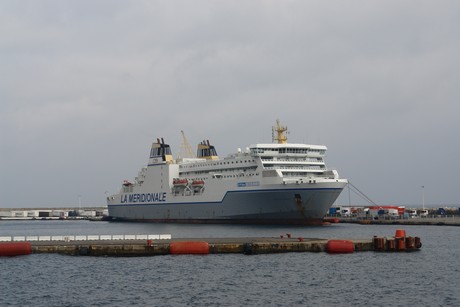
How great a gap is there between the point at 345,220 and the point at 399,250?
56.8 m

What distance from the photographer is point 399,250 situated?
161 feet

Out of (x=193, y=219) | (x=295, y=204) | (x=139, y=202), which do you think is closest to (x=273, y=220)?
(x=295, y=204)

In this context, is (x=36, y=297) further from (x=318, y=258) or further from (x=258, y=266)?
(x=318, y=258)

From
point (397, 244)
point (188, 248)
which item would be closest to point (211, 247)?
point (188, 248)

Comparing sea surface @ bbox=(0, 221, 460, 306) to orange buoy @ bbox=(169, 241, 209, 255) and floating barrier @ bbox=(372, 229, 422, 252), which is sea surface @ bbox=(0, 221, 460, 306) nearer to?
orange buoy @ bbox=(169, 241, 209, 255)

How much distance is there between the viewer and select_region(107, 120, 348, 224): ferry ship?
270 ft

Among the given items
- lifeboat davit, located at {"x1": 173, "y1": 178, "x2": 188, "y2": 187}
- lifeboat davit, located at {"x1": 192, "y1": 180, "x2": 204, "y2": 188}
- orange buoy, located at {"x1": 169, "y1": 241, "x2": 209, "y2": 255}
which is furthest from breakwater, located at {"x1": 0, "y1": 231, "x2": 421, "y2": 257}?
lifeboat davit, located at {"x1": 173, "y1": 178, "x2": 188, "y2": 187}

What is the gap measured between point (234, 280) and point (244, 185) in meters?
50.2

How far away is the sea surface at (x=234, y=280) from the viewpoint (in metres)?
31.5

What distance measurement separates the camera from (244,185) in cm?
8650

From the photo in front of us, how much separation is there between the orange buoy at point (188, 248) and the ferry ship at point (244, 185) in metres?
36.5

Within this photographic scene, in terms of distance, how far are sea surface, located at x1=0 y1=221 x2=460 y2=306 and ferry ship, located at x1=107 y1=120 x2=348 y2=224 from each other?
113ft

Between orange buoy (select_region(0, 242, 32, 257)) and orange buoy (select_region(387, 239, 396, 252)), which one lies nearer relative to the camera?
orange buoy (select_region(0, 242, 32, 257))

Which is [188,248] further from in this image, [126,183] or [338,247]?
[126,183]
